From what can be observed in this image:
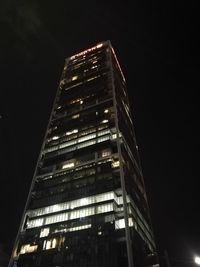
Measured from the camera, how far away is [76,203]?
7481 centimetres

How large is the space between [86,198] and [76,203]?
136 inches

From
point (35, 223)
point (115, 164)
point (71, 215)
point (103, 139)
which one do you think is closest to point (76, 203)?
point (71, 215)

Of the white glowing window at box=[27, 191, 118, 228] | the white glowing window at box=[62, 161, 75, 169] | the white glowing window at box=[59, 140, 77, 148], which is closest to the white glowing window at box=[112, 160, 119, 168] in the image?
the white glowing window at box=[27, 191, 118, 228]

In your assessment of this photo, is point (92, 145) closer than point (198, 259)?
No

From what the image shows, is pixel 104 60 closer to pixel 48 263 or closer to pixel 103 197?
pixel 103 197

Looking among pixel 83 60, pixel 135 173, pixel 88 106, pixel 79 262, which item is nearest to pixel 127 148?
pixel 135 173

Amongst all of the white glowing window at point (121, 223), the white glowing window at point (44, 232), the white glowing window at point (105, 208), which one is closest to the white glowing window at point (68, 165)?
the white glowing window at point (44, 232)

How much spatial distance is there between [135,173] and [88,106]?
1533 inches

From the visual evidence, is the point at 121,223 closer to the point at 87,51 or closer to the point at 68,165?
the point at 68,165

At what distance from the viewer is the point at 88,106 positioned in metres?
116

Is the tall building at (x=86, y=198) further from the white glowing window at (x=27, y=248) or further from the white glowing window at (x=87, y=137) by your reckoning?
the white glowing window at (x=87, y=137)

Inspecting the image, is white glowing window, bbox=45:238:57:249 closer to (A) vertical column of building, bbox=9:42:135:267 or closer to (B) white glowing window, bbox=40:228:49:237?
Answer: (A) vertical column of building, bbox=9:42:135:267

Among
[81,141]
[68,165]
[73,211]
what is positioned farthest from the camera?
[81,141]

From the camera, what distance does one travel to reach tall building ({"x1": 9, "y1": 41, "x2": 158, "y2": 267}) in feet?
202
